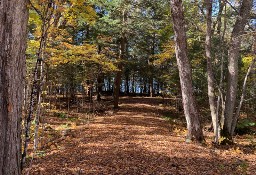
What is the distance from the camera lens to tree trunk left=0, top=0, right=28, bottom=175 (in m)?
2.69

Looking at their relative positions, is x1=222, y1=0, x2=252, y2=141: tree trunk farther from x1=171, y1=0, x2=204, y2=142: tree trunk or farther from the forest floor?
x1=171, y1=0, x2=204, y2=142: tree trunk

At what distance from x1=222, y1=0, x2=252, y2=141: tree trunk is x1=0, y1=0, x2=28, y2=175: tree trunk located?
23.8 feet

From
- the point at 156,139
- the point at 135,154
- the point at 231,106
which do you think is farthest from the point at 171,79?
the point at 135,154

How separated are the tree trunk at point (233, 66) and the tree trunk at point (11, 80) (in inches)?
286

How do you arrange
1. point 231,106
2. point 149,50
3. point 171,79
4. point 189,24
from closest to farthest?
1. point 231,106
2. point 189,24
3. point 171,79
4. point 149,50

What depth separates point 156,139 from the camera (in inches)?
318

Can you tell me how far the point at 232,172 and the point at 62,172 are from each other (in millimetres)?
3683

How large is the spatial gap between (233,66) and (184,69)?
2.21 meters

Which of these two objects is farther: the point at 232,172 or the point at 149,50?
the point at 149,50

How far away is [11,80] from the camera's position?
275 cm

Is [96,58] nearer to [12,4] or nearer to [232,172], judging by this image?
[232,172]

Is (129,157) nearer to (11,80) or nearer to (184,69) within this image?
(184,69)

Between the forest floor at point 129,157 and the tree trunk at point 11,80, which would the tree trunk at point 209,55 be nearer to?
the forest floor at point 129,157

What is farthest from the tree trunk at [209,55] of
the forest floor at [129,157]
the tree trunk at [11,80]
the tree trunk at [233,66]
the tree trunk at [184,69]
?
the tree trunk at [11,80]
